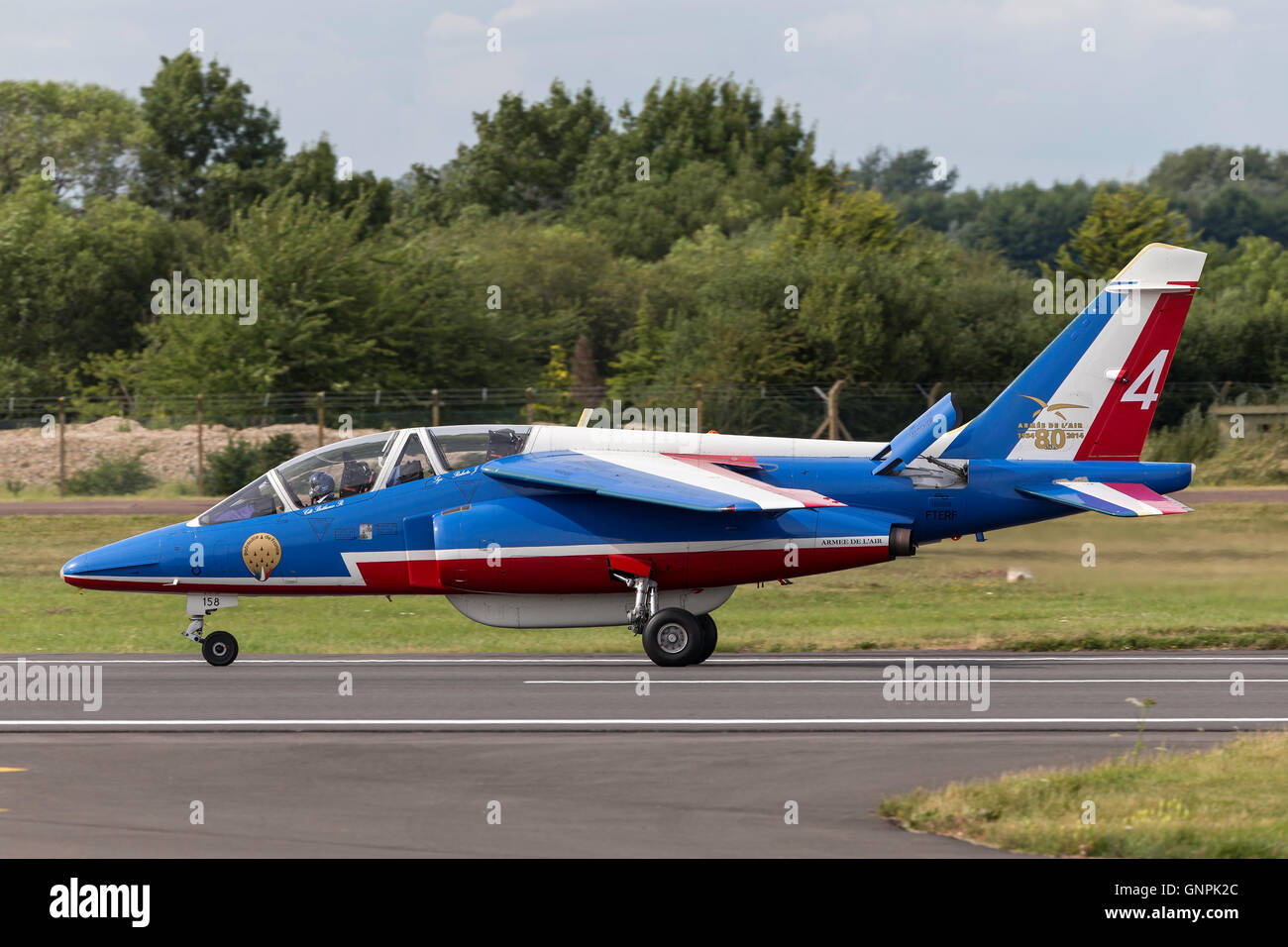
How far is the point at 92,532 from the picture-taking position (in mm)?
35281

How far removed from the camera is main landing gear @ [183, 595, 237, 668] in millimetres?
18047

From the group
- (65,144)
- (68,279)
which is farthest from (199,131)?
(68,279)

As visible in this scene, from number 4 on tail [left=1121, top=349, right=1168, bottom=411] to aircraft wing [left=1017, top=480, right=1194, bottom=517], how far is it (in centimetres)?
106

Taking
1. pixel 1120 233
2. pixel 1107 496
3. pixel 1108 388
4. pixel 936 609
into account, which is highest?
pixel 1120 233

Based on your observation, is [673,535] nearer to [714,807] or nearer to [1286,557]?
[714,807]

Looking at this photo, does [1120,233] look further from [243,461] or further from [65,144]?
[65,144]

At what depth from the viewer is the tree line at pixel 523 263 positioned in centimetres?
4650

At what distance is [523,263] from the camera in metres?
66.4

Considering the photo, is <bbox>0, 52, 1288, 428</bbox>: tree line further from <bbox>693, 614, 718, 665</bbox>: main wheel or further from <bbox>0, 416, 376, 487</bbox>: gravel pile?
<bbox>693, 614, 718, 665</bbox>: main wheel

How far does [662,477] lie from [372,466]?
11.3 feet

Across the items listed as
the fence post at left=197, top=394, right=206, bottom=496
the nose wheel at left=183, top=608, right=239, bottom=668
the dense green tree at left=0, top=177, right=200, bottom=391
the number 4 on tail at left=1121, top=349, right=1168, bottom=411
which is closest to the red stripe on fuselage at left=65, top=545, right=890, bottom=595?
the nose wheel at left=183, top=608, right=239, bottom=668

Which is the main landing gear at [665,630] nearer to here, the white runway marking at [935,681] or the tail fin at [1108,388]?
the white runway marking at [935,681]

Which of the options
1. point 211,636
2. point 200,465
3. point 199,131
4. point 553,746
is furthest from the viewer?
point 199,131

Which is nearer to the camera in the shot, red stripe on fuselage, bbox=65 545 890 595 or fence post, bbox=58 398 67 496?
red stripe on fuselage, bbox=65 545 890 595
